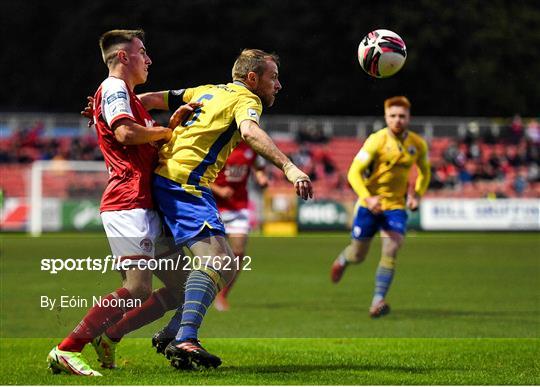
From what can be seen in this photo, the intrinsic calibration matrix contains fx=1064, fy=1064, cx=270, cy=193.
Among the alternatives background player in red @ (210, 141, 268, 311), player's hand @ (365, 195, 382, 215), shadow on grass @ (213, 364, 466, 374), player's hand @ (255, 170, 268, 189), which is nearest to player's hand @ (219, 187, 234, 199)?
background player in red @ (210, 141, 268, 311)

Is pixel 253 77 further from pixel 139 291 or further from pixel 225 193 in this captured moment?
pixel 225 193

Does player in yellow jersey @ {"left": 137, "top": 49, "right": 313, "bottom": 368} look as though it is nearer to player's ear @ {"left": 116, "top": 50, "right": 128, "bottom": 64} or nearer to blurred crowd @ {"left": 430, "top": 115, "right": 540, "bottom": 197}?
player's ear @ {"left": 116, "top": 50, "right": 128, "bottom": 64}

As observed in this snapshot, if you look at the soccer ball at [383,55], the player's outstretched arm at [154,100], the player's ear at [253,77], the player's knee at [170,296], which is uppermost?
the soccer ball at [383,55]

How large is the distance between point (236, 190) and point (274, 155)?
5.83m

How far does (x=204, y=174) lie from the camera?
21.9ft

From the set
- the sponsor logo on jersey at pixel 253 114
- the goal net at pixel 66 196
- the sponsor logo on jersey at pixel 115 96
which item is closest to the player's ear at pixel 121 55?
the sponsor logo on jersey at pixel 115 96

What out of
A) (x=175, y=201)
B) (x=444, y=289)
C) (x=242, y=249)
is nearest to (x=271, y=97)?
(x=175, y=201)

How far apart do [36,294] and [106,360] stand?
5.52 m

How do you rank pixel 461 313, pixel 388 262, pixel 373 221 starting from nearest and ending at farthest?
pixel 461 313
pixel 388 262
pixel 373 221

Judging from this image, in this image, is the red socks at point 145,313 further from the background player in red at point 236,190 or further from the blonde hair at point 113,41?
the background player in red at point 236,190

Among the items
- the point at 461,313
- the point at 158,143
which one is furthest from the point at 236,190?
the point at 158,143

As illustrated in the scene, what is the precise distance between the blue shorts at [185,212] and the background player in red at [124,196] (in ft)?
0.25

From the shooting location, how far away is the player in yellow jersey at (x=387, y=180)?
1127 centimetres

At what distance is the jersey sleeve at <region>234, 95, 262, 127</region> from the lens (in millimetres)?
6422
